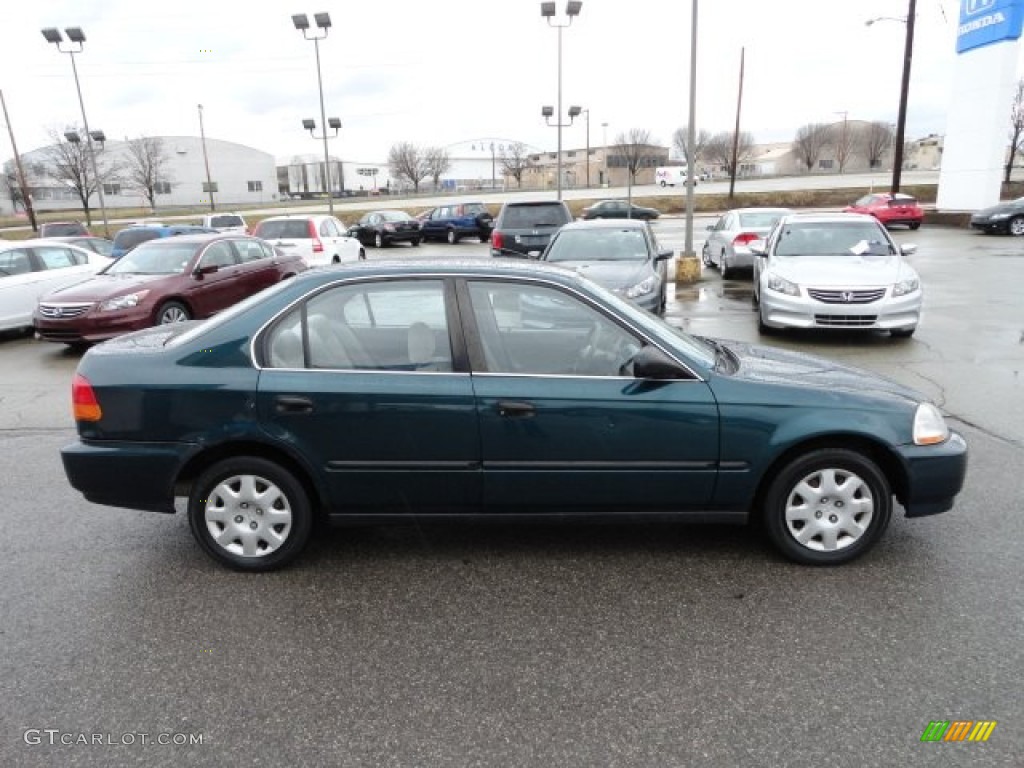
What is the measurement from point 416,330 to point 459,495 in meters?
0.86

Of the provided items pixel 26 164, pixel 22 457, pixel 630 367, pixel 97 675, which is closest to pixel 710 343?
pixel 630 367

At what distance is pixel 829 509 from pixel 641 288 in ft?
19.0

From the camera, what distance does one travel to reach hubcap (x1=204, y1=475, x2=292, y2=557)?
3.67 m

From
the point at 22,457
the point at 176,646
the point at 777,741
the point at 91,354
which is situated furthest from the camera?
the point at 22,457

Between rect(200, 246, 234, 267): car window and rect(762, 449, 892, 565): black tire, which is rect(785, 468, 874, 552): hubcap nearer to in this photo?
rect(762, 449, 892, 565): black tire

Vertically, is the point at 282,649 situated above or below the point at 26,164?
below

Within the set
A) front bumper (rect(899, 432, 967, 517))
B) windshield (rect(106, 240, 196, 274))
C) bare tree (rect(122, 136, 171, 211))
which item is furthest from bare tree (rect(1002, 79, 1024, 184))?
bare tree (rect(122, 136, 171, 211))

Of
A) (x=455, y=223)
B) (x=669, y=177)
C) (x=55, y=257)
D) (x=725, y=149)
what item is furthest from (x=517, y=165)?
(x=55, y=257)

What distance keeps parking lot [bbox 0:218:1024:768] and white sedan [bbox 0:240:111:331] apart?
8171 millimetres

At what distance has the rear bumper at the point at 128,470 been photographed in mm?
3643

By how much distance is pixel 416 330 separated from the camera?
146 inches

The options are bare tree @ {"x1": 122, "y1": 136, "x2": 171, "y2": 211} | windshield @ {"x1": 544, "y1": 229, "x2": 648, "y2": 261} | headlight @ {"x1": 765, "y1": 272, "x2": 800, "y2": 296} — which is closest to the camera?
headlight @ {"x1": 765, "y1": 272, "x2": 800, "y2": 296}

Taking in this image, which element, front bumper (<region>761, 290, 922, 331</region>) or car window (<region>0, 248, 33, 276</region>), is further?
car window (<region>0, 248, 33, 276</region>)

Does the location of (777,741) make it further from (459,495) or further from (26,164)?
(26,164)
